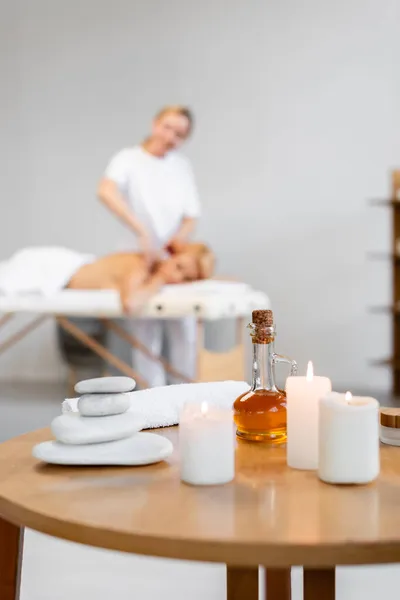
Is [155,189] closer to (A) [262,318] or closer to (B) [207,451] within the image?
(A) [262,318]

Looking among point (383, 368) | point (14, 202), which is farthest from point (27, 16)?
point (383, 368)

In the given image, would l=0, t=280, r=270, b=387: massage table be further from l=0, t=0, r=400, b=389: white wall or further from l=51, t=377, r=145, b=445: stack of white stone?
l=51, t=377, r=145, b=445: stack of white stone

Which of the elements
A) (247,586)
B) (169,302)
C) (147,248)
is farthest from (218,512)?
(147,248)

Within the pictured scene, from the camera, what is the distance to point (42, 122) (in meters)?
4.69

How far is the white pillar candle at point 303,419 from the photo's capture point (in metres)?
0.92

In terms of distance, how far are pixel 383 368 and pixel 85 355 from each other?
1.61 metres

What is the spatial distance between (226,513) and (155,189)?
3.09 metres

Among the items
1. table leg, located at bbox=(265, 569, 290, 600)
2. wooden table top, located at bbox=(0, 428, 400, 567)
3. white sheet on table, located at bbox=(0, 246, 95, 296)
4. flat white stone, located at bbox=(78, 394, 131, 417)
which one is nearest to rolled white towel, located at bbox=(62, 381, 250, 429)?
flat white stone, located at bbox=(78, 394, 131, 417)

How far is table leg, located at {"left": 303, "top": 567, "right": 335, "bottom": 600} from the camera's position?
95 centimetres

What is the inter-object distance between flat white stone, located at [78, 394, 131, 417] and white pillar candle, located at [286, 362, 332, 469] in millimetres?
211

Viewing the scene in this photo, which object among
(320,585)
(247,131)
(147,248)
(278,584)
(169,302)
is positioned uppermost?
(247,131)

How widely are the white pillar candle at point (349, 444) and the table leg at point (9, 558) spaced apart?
42 centimetres

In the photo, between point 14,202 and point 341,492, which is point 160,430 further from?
point 14,202

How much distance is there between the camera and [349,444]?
854 mm
